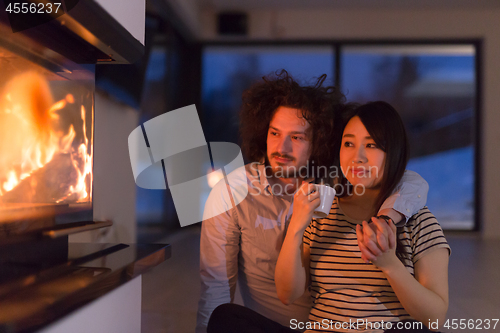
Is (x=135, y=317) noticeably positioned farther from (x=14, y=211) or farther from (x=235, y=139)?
(x=235, y=139)

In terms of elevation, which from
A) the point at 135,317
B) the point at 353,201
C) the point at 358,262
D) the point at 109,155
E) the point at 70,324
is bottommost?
the point at 135,317

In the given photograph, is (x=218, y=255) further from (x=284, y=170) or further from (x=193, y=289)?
(x=193, y=289)

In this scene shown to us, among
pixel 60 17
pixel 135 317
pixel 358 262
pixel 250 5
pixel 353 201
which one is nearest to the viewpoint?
pixel 60 17

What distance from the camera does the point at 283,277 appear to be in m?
1.05

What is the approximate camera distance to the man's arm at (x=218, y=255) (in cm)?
129

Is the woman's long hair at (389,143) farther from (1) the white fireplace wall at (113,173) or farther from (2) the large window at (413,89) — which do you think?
(2) the large window at (413,89)

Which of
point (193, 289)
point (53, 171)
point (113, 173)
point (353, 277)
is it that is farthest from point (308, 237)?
point (113, 173)

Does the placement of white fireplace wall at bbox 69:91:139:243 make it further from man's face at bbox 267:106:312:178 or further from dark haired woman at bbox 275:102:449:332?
dark haired woman at bbox 275:102:449:332

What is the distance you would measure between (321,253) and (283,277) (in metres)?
0.15

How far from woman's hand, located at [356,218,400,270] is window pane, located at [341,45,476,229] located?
3933 millimetres

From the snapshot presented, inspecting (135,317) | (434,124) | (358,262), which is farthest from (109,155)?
(434,124)

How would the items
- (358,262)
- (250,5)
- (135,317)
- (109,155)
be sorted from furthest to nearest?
1. (250,5)
2. (109,155)
3. (135,317)
4. (358,262)

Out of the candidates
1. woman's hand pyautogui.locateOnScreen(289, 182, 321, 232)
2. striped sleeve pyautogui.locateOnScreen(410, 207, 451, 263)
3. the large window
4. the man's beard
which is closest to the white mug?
woman's hand pyautogui.locateOnScreen(289, 182, 321, 232)

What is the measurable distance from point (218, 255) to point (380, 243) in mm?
658
